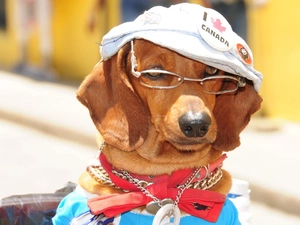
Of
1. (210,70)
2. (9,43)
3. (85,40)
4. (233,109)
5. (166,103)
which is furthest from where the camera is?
(9,43)

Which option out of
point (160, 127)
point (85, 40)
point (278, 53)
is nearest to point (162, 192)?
point (160, 127)

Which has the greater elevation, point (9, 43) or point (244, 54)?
point (244, 54)

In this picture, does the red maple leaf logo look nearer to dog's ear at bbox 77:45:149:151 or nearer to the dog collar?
dog's ear at bbox 77:45:149:151

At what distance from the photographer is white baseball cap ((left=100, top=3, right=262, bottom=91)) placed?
2.66 m

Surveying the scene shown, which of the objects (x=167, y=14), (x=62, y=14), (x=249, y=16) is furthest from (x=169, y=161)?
(x=62, y=14)

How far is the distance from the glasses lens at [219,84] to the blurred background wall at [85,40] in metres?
4.57

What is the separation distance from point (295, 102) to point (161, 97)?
16.2ft

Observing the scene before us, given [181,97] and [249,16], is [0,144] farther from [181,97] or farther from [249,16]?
[181,97]

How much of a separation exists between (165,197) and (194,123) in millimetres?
414

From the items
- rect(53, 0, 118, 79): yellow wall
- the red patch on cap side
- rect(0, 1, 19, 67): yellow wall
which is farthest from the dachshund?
rect(0, 1, 19, 67): yellow wall

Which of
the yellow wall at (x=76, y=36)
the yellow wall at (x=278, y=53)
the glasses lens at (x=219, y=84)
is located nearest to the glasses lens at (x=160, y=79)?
the glasses lens at (x=219, y=84)

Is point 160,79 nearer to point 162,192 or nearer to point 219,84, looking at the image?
point 219,84

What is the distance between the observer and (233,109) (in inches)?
118

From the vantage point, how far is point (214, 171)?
3.04 metres
